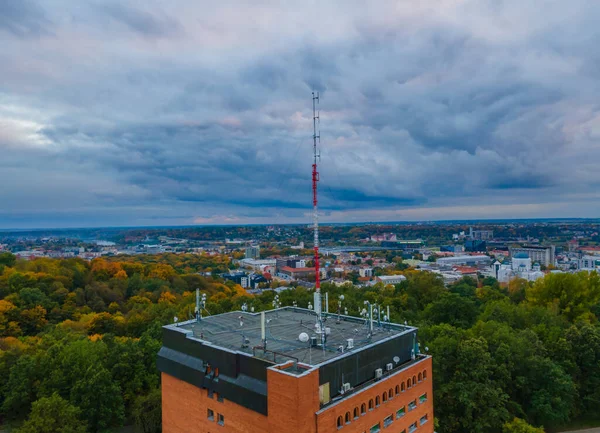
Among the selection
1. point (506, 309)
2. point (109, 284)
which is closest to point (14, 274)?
point (109, 284)

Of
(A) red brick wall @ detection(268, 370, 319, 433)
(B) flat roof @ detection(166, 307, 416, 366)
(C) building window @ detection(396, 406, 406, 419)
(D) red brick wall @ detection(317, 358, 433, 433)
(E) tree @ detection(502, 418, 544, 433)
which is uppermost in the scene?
(B) flat roof @ detection(166, 307, 416, 366)

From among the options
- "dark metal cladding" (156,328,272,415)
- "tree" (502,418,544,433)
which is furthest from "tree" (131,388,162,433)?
"tree" (502,418,544,433)

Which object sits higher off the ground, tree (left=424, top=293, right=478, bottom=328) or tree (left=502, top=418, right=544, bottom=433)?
tree (left=424, top=293, right=478, bottom=328)

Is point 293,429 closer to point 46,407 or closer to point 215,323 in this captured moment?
point 215,323

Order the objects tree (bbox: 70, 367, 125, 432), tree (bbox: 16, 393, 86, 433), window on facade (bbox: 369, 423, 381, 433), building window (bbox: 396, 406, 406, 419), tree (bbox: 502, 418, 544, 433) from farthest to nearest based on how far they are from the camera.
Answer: tree (bbox: 70, 367, 125, 432)
tree (bbox: 502, 418, 544, 433)
tree (bbox: 16, 393, 86, 433)
building window (bbox: 396, 406, 406, 419)
window on facade (bbox: 369, 423, 381, 433)

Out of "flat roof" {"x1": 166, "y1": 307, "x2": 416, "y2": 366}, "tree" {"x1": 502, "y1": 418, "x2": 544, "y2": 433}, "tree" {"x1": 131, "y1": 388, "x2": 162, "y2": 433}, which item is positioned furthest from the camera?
"tree" {"x1": 131, "y1": 388, "x2": 162, "y2": 433}

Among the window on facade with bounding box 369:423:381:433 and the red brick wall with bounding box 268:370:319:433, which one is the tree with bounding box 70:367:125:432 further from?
the window on facade with bounding box 369:423:381:433

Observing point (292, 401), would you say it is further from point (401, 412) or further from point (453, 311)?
point (453, 311)
